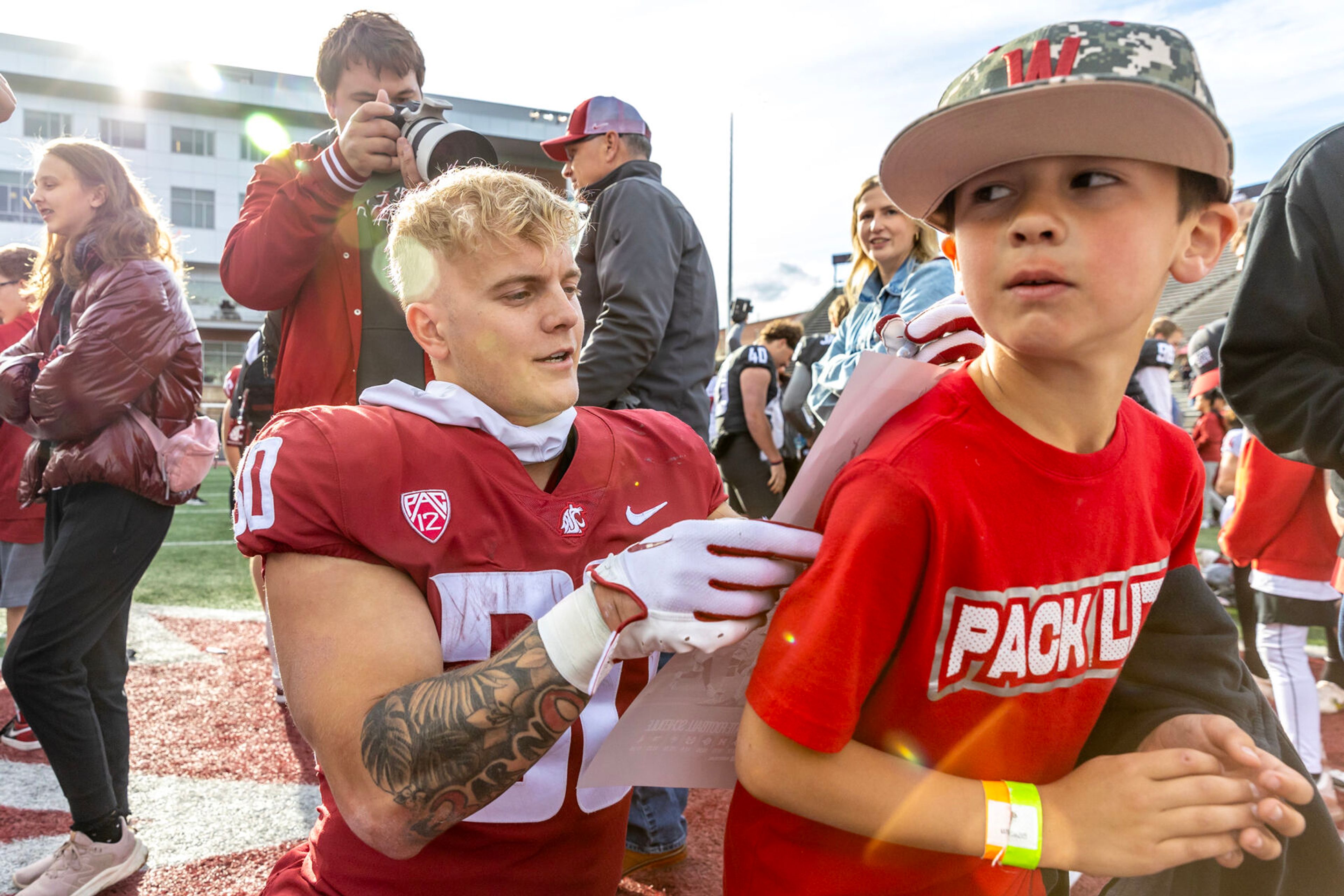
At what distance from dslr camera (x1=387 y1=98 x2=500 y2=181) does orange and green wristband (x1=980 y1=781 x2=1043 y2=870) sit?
1641 millimetres

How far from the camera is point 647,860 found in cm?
272

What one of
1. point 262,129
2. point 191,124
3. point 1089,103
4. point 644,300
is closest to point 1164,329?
point 644,300

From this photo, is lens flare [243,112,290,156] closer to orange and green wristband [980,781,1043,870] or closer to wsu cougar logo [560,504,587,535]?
wsu cougar logo [560,504,587,535]

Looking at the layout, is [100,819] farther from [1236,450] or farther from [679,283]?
[1236,450]

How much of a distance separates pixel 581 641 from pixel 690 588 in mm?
160

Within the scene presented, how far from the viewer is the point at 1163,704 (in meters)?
1.25

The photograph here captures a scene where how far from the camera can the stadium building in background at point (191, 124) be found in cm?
3497

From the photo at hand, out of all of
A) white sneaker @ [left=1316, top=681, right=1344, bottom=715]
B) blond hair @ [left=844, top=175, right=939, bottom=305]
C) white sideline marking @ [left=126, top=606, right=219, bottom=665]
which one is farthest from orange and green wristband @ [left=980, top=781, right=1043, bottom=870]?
white sideline marking @ [left=126, top=606, right=219, bottom=665]

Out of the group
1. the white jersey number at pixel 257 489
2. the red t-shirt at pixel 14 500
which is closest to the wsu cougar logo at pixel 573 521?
the white jersey number at pixel 257 489

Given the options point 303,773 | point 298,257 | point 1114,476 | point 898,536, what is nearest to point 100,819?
point 303,773

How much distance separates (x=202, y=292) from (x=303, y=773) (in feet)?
130

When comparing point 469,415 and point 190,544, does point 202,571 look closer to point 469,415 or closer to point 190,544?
point 190,544

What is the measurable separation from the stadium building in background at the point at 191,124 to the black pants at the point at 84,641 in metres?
33.1

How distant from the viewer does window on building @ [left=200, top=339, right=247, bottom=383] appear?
3634 cm
